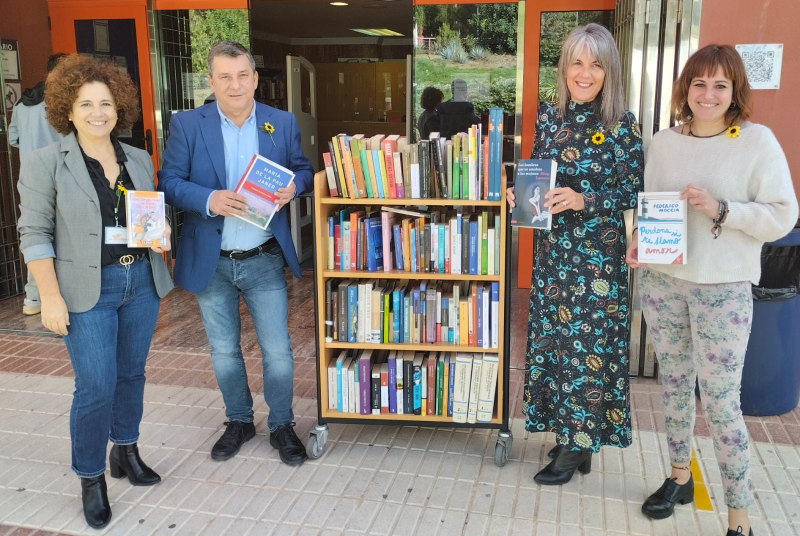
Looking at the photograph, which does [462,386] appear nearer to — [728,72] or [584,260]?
[584,260]

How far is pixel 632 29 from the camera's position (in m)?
4.17

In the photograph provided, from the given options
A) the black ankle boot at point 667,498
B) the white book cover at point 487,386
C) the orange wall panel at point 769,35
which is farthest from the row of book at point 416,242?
the orange wall panel at point 769,35

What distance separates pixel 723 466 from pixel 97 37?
667 cm

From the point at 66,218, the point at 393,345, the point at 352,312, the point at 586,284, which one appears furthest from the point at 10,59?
A: the point at 586,284

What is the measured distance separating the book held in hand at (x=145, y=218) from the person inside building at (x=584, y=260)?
4.76 ft

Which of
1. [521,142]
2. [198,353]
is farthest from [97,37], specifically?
[521,142]

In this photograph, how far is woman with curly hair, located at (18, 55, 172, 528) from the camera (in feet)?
8.85

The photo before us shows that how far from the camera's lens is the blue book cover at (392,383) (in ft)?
11.1

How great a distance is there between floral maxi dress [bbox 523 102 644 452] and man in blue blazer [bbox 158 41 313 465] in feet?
3.84

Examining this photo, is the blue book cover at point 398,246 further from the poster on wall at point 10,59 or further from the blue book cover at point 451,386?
the poster on wall at point 10,59

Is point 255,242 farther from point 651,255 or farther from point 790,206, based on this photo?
point 790,206

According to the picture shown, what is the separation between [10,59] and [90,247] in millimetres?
4582

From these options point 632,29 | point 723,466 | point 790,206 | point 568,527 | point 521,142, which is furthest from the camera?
point 521,142

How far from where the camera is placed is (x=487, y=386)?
3.33 metres
